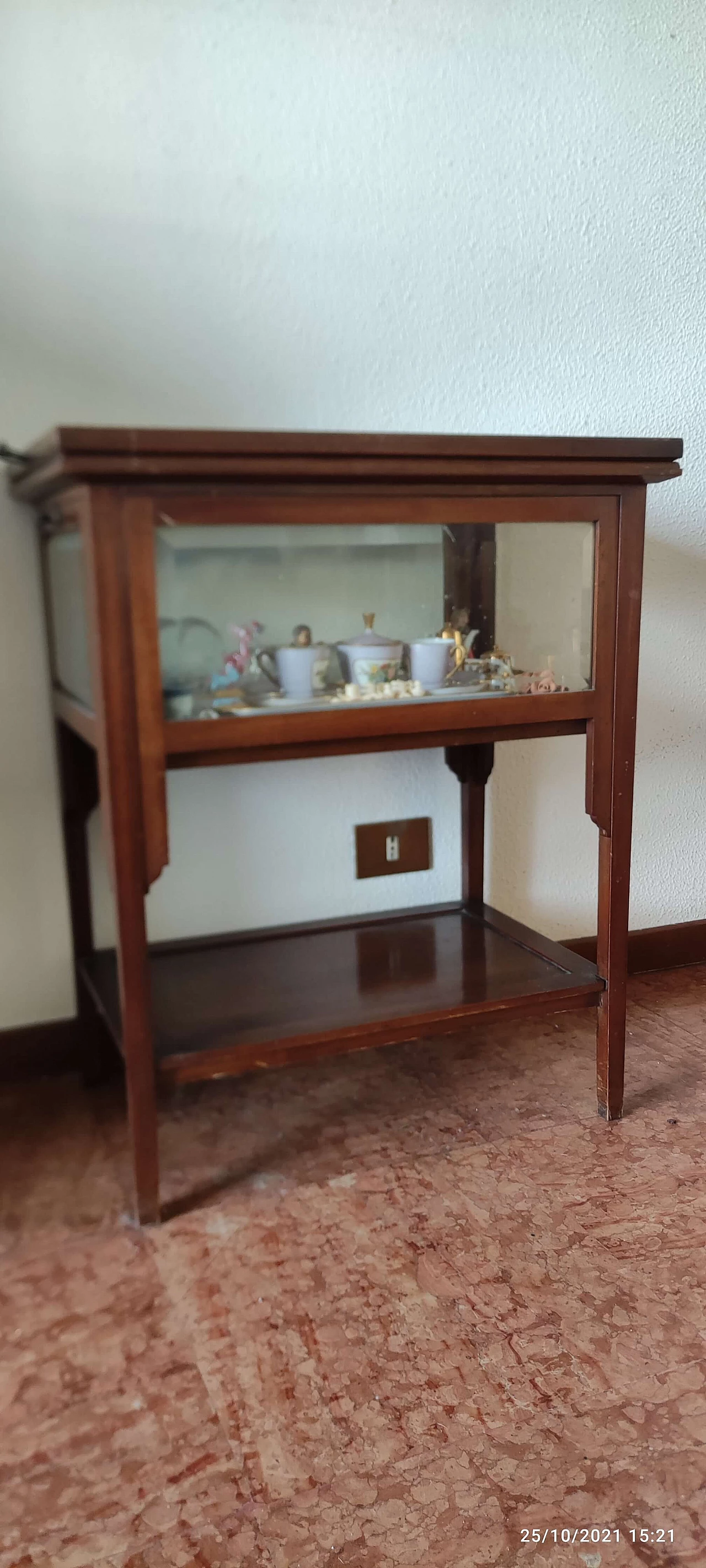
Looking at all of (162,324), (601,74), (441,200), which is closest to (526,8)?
(601,74)

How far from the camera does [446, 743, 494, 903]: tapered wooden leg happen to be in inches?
66.4

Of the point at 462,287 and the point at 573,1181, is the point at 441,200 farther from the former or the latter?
the point at 573,1181

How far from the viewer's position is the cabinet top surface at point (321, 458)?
101 cm

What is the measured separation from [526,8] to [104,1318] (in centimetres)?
184

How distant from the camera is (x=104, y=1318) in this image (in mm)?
1079

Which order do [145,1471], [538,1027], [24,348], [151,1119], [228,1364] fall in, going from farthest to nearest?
[538,1027] → [24,348] → [151,1119] → [228,1364] → [145,1471]

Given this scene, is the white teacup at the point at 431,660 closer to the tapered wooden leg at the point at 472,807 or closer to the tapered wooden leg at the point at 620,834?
the tapered wooden leg at the point at 620,834

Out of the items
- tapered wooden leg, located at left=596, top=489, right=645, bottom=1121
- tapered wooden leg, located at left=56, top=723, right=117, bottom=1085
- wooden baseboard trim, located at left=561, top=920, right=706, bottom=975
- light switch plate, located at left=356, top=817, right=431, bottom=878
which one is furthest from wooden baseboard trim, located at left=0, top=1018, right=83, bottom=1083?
wooden baseboard trim, located at left=561, top=920, right=706, bottom=975

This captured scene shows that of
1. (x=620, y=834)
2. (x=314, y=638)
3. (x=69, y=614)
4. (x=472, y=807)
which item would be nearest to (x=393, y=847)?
(x=472, y=807)

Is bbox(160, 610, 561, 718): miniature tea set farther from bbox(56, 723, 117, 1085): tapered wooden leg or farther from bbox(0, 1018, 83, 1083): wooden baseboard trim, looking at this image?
bbox(0, 1018, 83, 1083): wooden baseboard trim

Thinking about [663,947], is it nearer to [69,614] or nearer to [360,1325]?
[360,1325]

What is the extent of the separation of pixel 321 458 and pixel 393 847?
773 millimetres

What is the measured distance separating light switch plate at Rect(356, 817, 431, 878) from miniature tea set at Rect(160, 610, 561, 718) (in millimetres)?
Answer: 442

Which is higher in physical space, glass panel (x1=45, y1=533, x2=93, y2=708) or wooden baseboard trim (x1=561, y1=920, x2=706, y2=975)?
glass panel (x1=45, y1=533, x2=93, y2=708)
